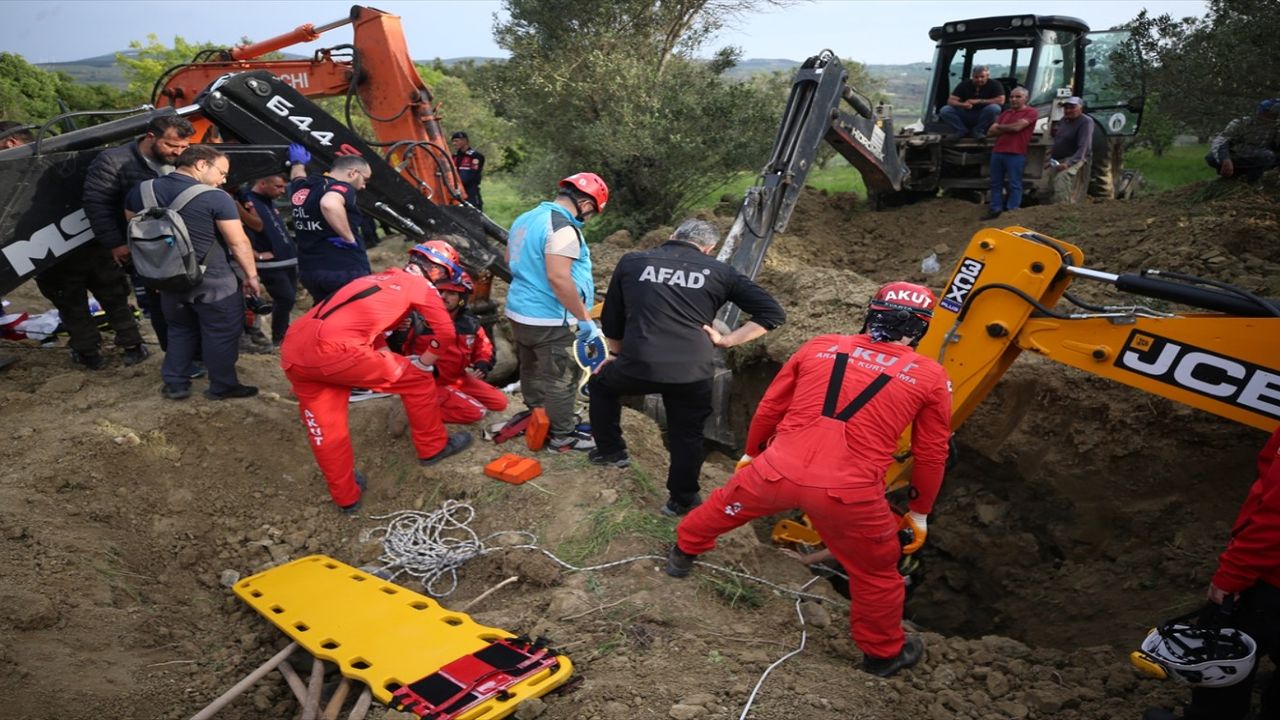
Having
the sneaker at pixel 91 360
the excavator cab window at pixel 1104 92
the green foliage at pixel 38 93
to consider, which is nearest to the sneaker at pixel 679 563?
the sneaker at pixel 91 360

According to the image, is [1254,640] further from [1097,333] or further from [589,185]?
[589,185]

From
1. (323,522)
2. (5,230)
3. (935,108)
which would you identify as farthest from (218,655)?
(935,108)

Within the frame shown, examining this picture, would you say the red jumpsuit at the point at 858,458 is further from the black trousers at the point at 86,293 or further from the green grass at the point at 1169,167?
the green grass at the point at 1169,167

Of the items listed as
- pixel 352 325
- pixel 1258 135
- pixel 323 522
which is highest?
pixel 1258 135

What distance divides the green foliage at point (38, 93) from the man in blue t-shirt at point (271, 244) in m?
10.0

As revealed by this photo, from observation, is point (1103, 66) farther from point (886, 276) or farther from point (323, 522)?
point (323, 522)

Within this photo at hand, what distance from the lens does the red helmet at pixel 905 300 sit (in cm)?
341

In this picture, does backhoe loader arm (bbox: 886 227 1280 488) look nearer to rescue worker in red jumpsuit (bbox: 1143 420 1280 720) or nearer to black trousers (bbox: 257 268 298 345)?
rescue worker in red jumpsuit (bbox: 1143 420 1280 720)

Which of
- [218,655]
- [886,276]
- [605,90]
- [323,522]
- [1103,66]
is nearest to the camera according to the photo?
[218,655]

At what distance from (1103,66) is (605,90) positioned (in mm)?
6681

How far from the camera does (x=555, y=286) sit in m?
4.75

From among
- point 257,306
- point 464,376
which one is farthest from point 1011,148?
point 257,306

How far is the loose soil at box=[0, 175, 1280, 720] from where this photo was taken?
329 cm

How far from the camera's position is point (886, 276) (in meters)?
8.60
